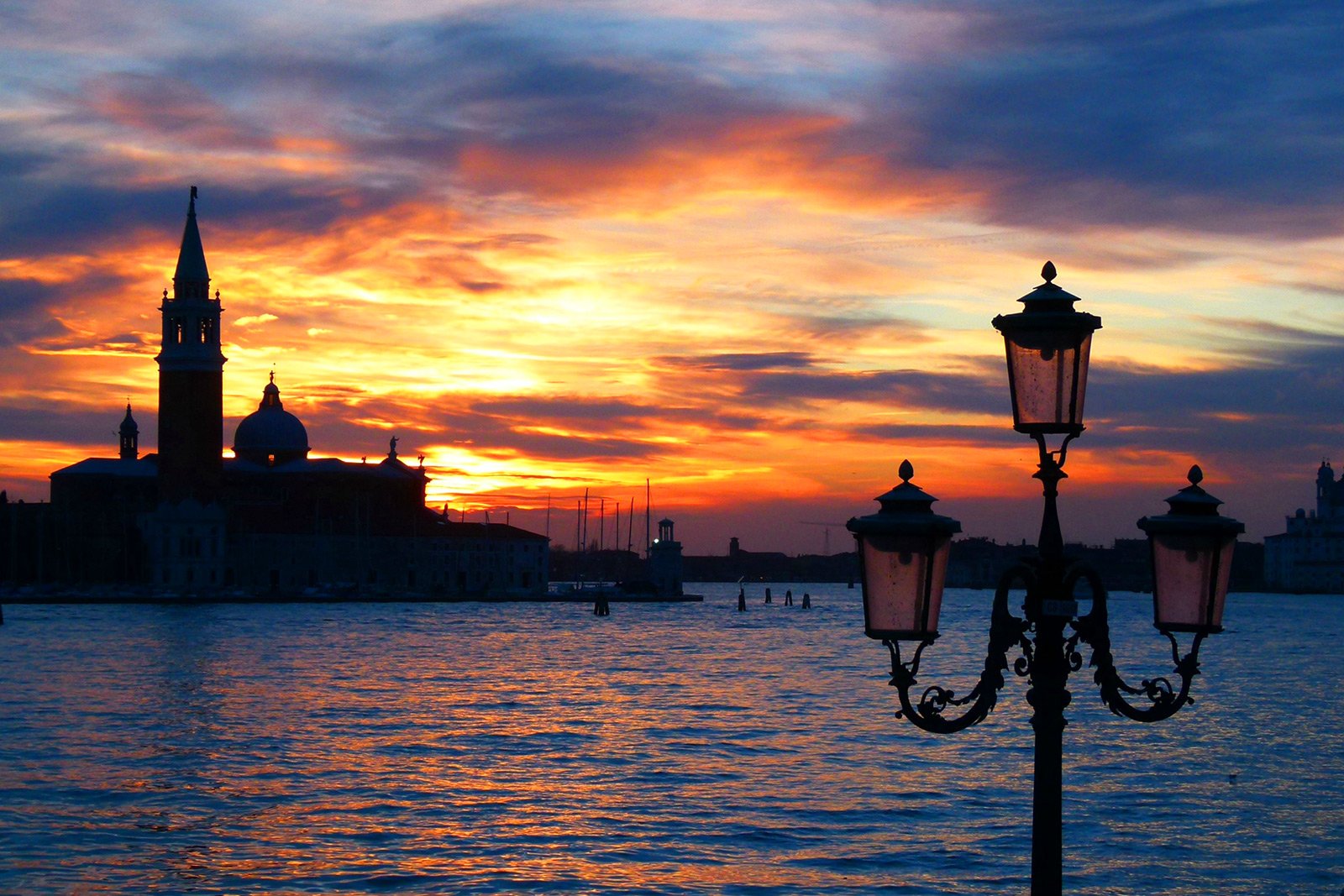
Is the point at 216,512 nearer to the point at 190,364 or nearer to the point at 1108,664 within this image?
the point at 190,364

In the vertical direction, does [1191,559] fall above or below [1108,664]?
above

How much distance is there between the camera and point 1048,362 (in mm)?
5199

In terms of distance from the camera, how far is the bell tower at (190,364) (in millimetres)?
97812

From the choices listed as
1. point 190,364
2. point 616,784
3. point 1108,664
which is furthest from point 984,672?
point 190,364

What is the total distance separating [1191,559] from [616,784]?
17.7 metres

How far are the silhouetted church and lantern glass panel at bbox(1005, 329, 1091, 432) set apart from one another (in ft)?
317

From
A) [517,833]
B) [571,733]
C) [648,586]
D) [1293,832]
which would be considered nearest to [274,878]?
[517,833]

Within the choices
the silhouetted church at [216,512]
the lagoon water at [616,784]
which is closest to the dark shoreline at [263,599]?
the silhouetted church at [216,512]

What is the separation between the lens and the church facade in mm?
175875

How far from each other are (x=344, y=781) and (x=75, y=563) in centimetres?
8621

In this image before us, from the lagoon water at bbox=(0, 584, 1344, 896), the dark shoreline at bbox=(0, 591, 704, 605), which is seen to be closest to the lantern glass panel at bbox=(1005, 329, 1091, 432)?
the lagoon water at bbox=(0, 584, 1344, 896)

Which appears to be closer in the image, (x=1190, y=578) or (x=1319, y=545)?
(x=1190, y=578)

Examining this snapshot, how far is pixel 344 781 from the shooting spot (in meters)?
22.5

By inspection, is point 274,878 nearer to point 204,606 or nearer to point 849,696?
point 849,696
